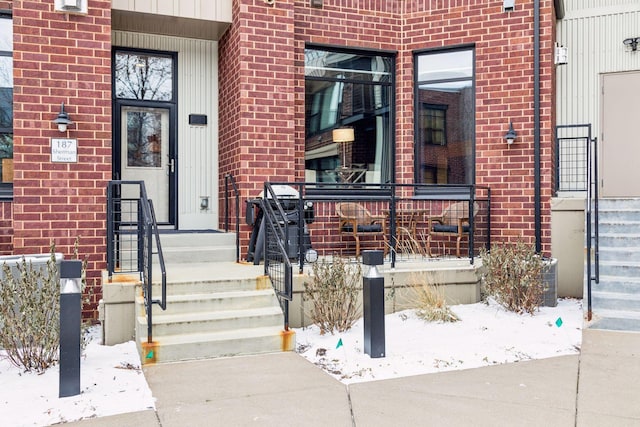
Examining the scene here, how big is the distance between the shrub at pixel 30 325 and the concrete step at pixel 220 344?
2.27 ft

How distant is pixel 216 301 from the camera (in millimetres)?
5227

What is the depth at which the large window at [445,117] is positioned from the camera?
815cm

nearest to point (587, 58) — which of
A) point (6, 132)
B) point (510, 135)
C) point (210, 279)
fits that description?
point (510, 135)

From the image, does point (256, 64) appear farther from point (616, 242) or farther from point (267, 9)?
point (616, 242)

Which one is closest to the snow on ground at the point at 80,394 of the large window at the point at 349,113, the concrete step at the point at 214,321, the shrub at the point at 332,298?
the concrete step at the point at 214,321

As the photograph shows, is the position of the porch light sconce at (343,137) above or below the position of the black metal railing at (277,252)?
above

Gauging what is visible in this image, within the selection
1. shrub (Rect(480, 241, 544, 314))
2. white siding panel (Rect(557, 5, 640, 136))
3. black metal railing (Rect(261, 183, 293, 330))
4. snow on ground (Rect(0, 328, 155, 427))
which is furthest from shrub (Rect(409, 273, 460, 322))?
white siding panel (Rect(557, 5, 640, 136))

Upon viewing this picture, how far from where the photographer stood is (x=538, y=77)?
24.9 ft

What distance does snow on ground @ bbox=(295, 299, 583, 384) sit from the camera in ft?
14.6

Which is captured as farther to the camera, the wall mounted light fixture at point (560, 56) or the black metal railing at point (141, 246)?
the wall mounted light fixture at point (560, 56)

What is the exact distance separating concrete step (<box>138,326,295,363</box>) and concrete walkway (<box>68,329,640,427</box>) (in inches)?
5.0

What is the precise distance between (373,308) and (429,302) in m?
1.53

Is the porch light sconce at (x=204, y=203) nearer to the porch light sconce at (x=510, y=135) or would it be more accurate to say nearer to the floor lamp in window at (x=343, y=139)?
the floor lamp in window at (x=343, y=139)

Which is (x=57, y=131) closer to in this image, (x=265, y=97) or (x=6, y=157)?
(x=6, y=157)
